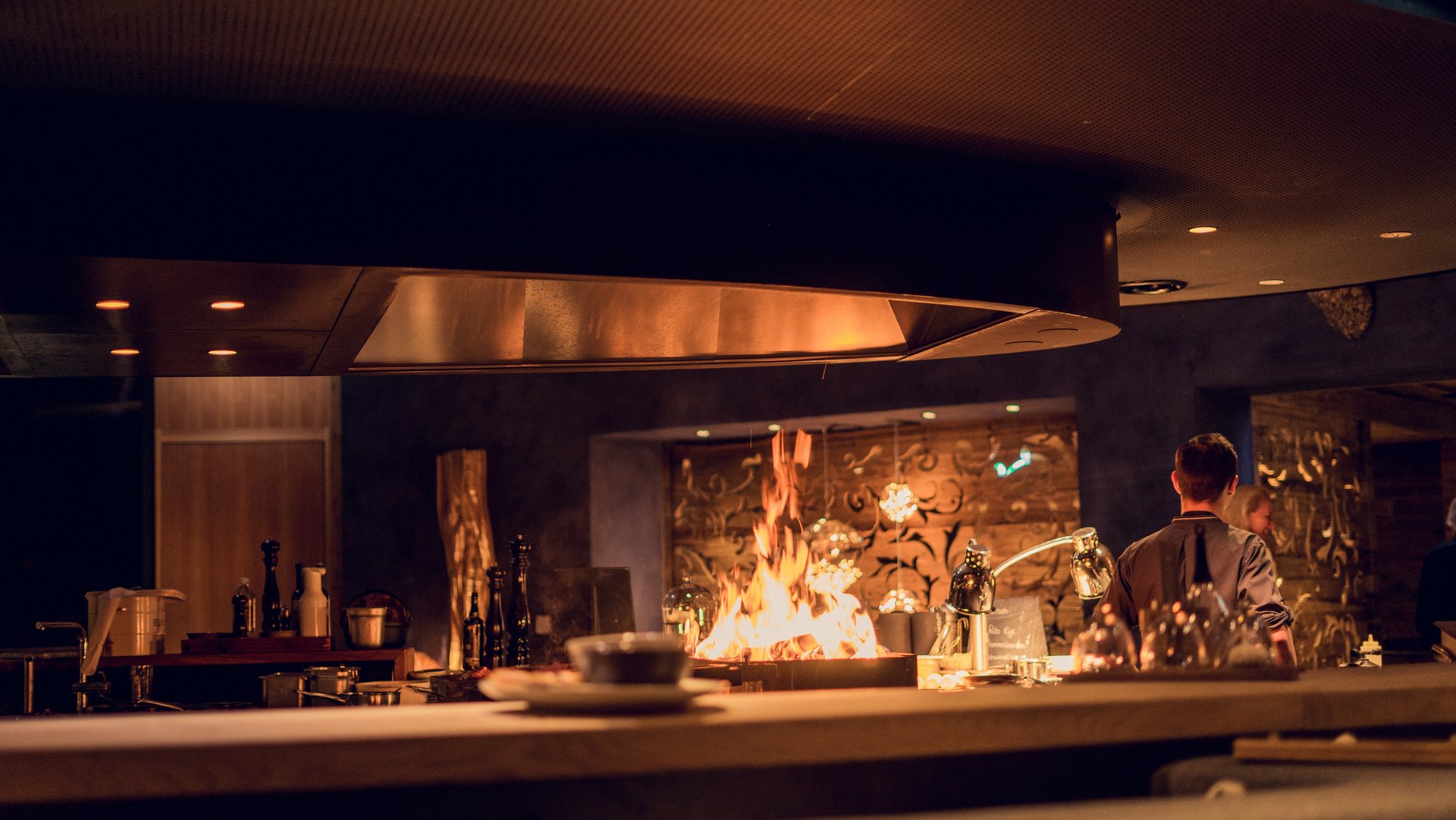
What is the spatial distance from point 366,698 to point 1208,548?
2.60 metres

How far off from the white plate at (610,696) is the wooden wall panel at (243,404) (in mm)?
8440

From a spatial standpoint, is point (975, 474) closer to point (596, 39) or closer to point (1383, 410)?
point (1383, 410)

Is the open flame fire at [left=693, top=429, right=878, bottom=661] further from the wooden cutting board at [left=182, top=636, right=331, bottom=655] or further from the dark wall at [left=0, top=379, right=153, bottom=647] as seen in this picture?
the dark wall at [left=0, top=379, right=153, bottom=647]

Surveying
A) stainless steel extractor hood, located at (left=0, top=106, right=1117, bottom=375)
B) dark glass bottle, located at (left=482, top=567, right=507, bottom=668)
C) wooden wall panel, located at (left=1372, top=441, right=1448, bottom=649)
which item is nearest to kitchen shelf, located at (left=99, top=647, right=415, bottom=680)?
dark glass bottle, located at (left=482, top=567, right=507, bottom=668)

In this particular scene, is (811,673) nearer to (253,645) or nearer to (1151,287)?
(1151,287)

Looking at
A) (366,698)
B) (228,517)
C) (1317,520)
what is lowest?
(366,698)

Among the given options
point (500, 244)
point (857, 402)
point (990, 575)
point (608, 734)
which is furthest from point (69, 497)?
point (608, 734)

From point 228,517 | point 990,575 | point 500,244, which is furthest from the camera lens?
point 228,517

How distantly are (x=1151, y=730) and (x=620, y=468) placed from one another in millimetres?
8103

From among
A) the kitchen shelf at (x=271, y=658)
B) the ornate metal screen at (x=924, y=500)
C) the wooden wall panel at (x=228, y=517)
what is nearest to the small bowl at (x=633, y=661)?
the kitchen shelf at (x=271, y=658)

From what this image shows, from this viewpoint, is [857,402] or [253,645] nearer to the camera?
[253,645]

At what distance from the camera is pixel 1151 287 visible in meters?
5.46

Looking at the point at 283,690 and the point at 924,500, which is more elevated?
the point at 924,500

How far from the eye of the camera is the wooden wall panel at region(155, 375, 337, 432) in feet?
32.1
